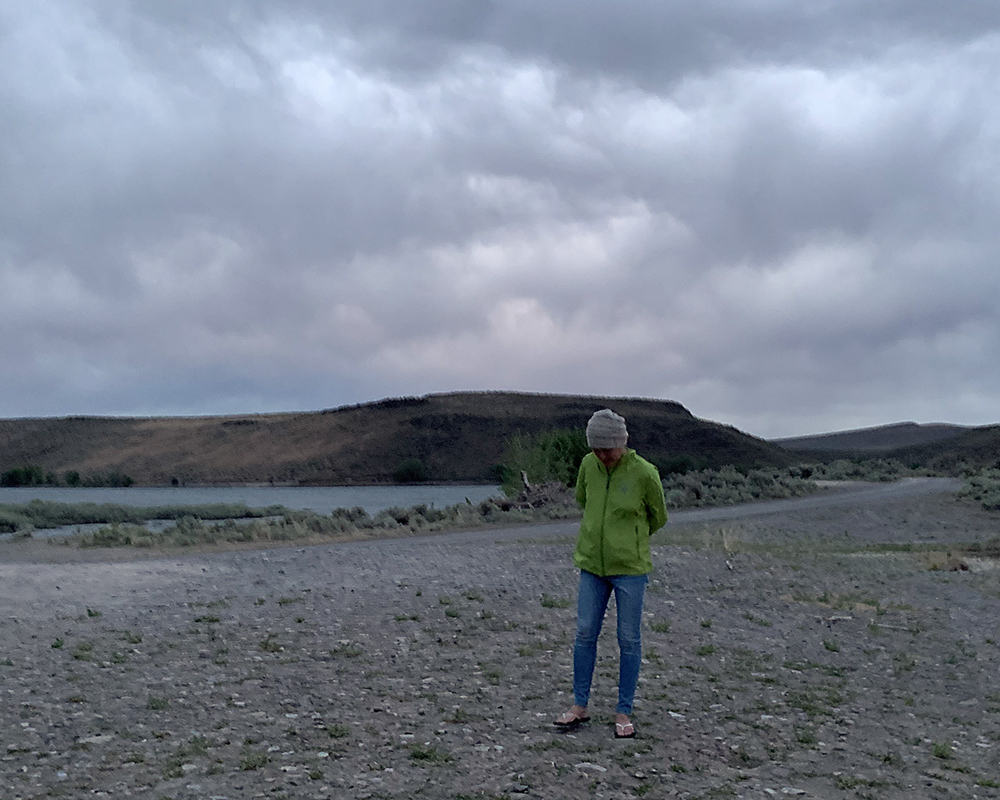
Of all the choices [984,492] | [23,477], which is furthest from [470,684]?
[23,477]

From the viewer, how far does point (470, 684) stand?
793 cm

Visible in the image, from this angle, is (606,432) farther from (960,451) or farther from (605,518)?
(960,451)

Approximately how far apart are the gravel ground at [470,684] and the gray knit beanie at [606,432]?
1894 mm

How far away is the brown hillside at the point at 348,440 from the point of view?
8969cm

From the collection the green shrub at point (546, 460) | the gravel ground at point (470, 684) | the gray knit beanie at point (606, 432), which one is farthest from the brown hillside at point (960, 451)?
the gray knit beanie at point (606, 432)

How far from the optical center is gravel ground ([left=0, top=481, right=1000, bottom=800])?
19.3 ft

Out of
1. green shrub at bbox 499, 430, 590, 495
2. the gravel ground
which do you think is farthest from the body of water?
the gravel ground

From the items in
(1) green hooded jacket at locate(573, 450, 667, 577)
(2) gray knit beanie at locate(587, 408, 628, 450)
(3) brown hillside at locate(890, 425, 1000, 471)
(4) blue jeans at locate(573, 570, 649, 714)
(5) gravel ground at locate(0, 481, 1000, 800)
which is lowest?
(5) gravel ground at locate(0, 481, 1000, 800)

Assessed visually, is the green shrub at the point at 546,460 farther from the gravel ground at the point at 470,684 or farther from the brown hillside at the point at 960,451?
the brown hillside at the point at 960,451

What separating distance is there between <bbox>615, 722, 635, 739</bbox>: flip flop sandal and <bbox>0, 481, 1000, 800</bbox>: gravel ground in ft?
0.22

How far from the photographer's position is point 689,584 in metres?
13.8

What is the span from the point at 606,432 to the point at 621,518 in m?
0.57

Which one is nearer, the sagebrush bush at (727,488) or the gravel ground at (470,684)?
the gravel ground at (470,684)

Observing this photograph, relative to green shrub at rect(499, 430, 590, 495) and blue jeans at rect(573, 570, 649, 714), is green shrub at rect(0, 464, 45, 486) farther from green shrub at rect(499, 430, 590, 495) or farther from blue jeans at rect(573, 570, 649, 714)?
blue jeans at rect(573, 570, 649, 714)
